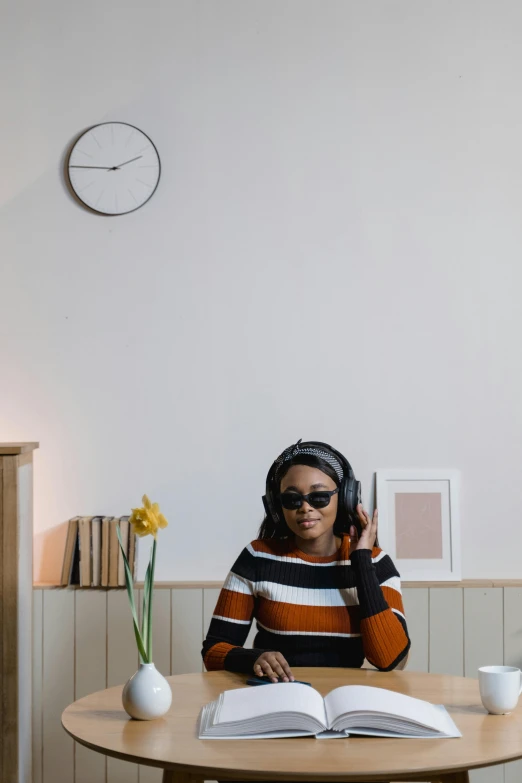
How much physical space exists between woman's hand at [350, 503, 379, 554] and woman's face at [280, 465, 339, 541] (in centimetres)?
7

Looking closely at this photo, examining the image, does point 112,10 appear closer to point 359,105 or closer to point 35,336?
point 359,105

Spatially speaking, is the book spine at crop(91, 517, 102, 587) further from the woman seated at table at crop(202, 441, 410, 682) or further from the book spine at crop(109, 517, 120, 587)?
the woman seated at table at crop(202, 441, 410, 682)

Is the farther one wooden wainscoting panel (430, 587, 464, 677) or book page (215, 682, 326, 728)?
wooden wainscoting panel (430, 587, 464, 677)

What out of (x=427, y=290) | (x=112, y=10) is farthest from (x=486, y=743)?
(x=112, y=10)

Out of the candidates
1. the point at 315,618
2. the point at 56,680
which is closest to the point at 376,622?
the point at 315,618

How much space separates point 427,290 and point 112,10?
157 centimetres

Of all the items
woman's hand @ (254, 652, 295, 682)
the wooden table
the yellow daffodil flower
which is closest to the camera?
the wooden table

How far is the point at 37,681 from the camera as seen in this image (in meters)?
2.92

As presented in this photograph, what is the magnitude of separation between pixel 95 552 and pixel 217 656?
96 centimetres

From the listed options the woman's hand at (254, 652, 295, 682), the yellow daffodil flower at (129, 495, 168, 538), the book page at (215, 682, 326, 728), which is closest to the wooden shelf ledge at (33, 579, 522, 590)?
the woman's hand at (254, 652, 295, 682)

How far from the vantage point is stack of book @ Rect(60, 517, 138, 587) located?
290 centimetres

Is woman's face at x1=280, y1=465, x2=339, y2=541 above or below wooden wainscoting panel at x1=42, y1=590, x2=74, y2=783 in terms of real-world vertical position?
above

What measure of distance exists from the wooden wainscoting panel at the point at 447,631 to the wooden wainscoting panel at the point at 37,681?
1375 millimetres

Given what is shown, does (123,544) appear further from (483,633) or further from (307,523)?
(483,633)
